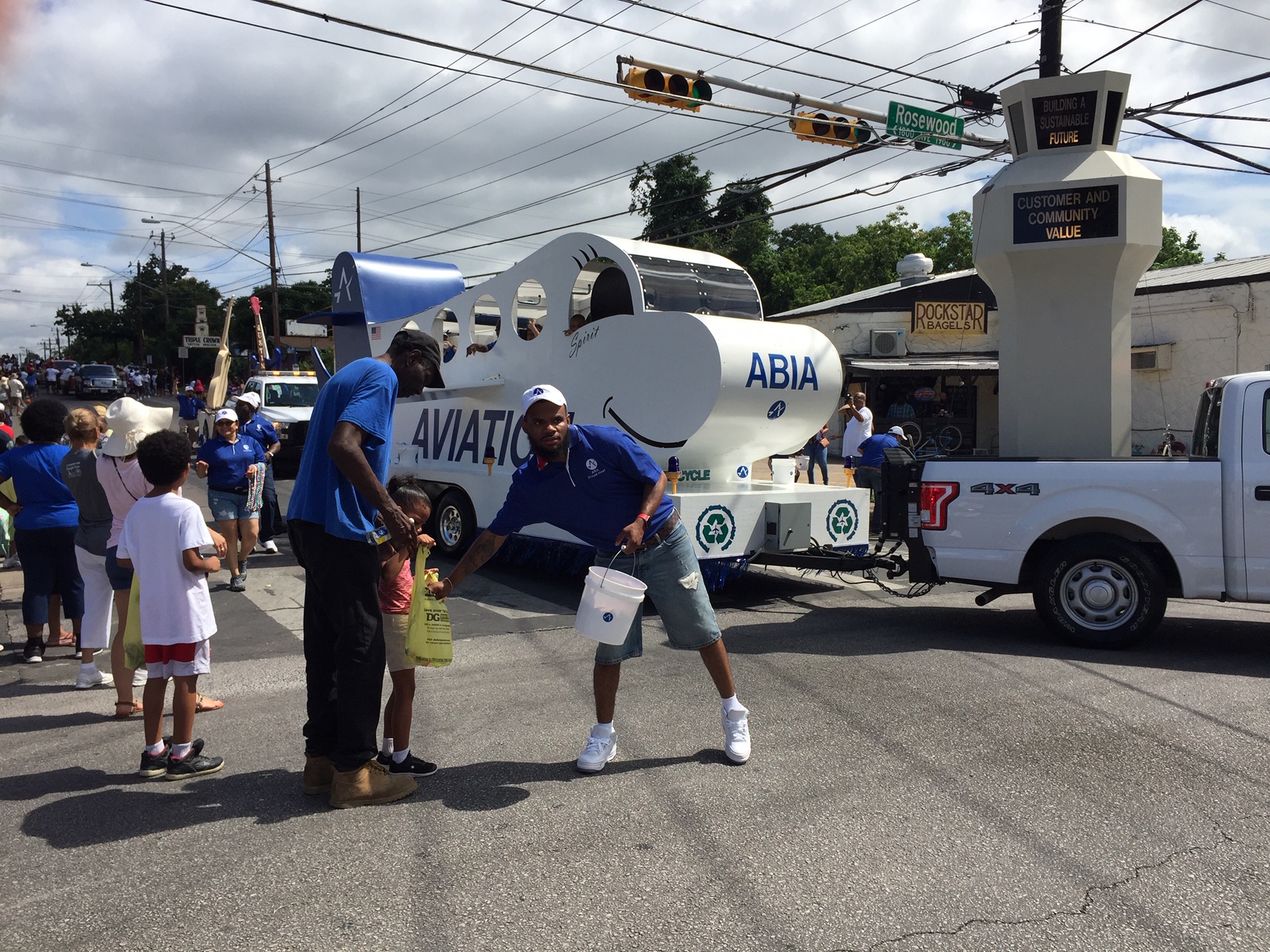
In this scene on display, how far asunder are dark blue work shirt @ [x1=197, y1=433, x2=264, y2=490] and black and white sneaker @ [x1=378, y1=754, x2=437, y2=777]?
18.4ft

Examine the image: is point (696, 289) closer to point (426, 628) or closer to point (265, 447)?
point (265, 447)

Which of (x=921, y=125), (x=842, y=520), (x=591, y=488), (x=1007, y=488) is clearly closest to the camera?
(x=591, y=488)

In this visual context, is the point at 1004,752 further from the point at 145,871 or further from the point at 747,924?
the point at 145,871

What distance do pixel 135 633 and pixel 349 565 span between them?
1.39 m

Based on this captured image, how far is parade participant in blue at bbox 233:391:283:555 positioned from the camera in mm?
10500

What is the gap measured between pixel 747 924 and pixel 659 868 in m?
0.48

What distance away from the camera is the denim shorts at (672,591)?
4652 mm

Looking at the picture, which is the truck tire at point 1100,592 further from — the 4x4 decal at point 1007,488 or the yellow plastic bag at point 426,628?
the yellow plastic bag at point 426,628

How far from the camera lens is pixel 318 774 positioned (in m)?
4.37

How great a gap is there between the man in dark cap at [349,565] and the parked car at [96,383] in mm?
45461

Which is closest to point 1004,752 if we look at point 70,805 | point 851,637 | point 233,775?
point 851,637

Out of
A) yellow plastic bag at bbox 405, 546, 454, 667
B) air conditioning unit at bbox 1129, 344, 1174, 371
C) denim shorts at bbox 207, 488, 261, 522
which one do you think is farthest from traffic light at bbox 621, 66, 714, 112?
air conditioning unit at bbox 1129, 344, 1174, 371

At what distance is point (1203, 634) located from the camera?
25.0 ft

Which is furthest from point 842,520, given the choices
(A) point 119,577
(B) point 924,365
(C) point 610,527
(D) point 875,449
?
(B) point 924,365
